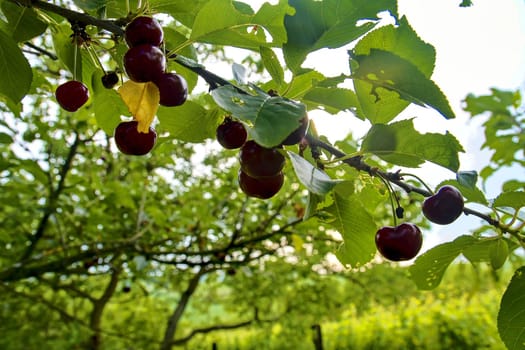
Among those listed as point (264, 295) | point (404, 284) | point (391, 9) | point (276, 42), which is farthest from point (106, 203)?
point (404, 284)

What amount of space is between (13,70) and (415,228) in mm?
880

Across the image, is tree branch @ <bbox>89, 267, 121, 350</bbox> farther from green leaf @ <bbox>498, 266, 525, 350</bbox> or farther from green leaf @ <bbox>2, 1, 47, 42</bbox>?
green leaf @ <bbox>498, 266, 525, 350</bbox>

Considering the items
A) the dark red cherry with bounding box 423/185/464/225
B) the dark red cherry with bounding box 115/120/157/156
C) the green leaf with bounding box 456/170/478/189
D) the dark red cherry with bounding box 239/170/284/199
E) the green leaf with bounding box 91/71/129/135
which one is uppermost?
the green leaf with bounding box 91/71/129/135

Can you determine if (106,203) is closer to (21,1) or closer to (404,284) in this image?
(21,1)

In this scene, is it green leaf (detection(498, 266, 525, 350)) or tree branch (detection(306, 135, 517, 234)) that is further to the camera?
green leaf (detection(498, 266, 525, 350))

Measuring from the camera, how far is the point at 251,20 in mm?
803

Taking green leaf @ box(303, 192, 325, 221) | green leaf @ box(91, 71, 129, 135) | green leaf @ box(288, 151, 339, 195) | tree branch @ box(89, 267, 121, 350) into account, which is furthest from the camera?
tree branch @ box(89, 267, 121, 350)

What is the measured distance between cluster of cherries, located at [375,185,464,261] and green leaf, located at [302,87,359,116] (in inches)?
9.3

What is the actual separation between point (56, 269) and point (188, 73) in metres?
1.92

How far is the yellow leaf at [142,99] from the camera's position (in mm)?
705

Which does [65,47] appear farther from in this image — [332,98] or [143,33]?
[332,98]

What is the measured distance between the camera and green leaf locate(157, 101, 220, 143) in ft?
2.99

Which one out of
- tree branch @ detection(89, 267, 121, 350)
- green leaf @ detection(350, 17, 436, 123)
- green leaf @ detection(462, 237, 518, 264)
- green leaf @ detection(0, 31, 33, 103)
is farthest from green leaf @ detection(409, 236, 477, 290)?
tree branch @ detection(89, 267, 121, 350)

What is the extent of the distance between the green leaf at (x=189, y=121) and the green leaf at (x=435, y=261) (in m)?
0.59
